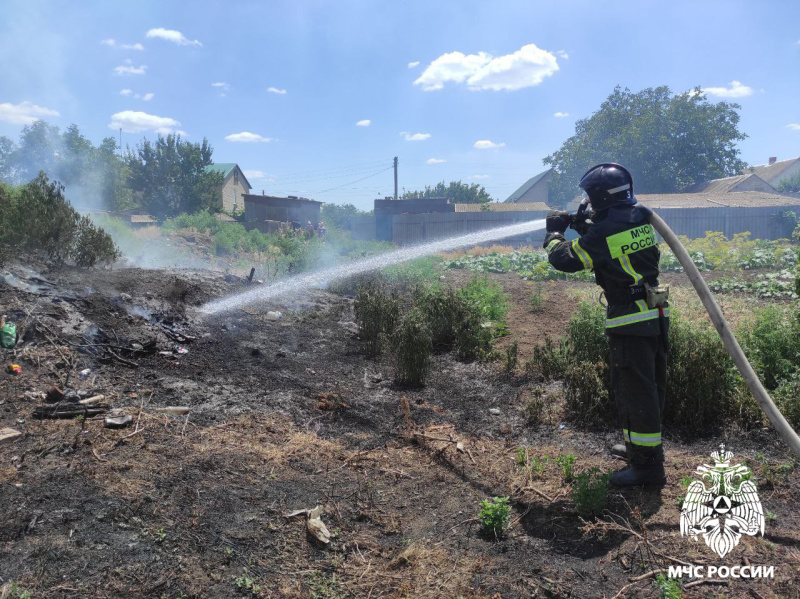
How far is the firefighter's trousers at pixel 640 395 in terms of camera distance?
3.04 meters

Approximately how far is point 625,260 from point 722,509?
1426 millimetres

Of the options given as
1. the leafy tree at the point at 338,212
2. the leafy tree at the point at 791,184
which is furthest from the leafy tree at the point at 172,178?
the leafy tree at the point at 791,184

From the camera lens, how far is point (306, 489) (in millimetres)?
→ 3207

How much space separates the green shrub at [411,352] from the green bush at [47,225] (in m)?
5.92

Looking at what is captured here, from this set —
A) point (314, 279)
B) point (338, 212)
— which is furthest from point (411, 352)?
point (338, 212)

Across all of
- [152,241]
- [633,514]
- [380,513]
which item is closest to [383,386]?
[380,513]

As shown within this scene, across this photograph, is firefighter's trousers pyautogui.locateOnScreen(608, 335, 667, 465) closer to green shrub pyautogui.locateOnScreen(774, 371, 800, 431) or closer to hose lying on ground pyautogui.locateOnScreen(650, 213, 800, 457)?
hose lying on ground pyautogui.locateOnScreen(650, 213, 800, 457)

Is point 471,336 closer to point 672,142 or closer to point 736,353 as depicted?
point 736,353

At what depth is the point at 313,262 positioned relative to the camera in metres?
13.7

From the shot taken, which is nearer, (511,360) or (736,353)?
(736,353)

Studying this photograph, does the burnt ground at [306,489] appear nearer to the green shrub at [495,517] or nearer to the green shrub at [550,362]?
the green shrub at [495,517]

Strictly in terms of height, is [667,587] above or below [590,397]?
below

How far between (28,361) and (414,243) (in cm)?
2263

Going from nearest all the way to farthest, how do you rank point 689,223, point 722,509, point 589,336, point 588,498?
1. point 722,509
2. point 588,498
3. point 589,336
4. point 689,223
